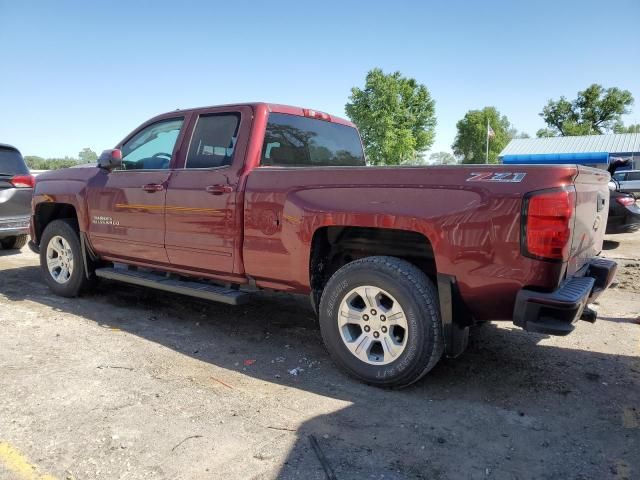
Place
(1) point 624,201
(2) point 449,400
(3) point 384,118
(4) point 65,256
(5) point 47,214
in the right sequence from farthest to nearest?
(3) point 384,118 < (1) point 624,201 < (5) point 47,214 < (4) point 65,256 < (2) point 449,400

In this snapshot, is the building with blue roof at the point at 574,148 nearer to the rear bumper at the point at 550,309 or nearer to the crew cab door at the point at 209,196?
the crew cab door at the point at 209,196

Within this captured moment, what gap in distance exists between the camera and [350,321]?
3467mm

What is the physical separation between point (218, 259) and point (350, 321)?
138cm

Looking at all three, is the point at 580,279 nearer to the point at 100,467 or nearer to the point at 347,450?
the point at 347,450

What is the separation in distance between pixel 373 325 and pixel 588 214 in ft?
5.35

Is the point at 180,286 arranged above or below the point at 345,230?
below

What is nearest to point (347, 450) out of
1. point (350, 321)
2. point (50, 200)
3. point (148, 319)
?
point (350, 321)

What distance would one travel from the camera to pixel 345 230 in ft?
12.1

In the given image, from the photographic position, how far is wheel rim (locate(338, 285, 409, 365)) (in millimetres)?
3301

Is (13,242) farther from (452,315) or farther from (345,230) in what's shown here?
(452,315)

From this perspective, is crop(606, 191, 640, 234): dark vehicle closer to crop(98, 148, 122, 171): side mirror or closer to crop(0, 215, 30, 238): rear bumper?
crop(98, 148, 122, 171): side mirror

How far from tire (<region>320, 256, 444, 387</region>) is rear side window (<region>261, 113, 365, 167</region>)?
1404 millimetres

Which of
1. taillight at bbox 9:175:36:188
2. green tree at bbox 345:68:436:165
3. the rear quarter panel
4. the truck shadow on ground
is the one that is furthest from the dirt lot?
green tree at bbox 345:68:436:165

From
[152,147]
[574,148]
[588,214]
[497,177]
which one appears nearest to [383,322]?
[497,177]
